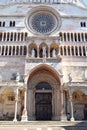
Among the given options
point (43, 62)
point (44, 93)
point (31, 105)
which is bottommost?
point (31, 105)

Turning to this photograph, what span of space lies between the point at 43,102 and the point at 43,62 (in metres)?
5.19

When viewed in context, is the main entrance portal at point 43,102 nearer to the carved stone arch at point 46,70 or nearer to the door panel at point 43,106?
the door panel at point 43,106

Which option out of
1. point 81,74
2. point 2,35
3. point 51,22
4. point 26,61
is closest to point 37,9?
point 51,22

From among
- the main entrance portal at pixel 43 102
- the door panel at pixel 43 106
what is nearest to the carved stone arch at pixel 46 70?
the main entrance portal at pixel 43 102

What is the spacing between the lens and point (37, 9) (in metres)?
31.9

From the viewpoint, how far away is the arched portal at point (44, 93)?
27.9 m

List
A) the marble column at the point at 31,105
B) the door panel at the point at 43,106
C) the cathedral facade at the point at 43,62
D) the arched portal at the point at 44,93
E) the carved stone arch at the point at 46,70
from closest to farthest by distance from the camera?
1. the cathedral facade at the point at 43,62
2. the carved stone arch at the point at 46,70
3. the marble column at the point at 31,105
4. the arched portal at the point at 44,93
5. the door panel at the point at 43,106

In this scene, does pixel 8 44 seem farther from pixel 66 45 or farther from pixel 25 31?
pixel 66 45

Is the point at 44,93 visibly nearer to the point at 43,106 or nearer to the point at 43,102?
the point at 43,102

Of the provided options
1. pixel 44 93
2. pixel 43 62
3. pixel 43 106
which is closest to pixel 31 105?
pixel 43 106

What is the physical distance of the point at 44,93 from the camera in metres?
29.2

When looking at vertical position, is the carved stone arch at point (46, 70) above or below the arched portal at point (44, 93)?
above

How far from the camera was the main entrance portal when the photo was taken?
93.8 ft

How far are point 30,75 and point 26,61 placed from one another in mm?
1862
